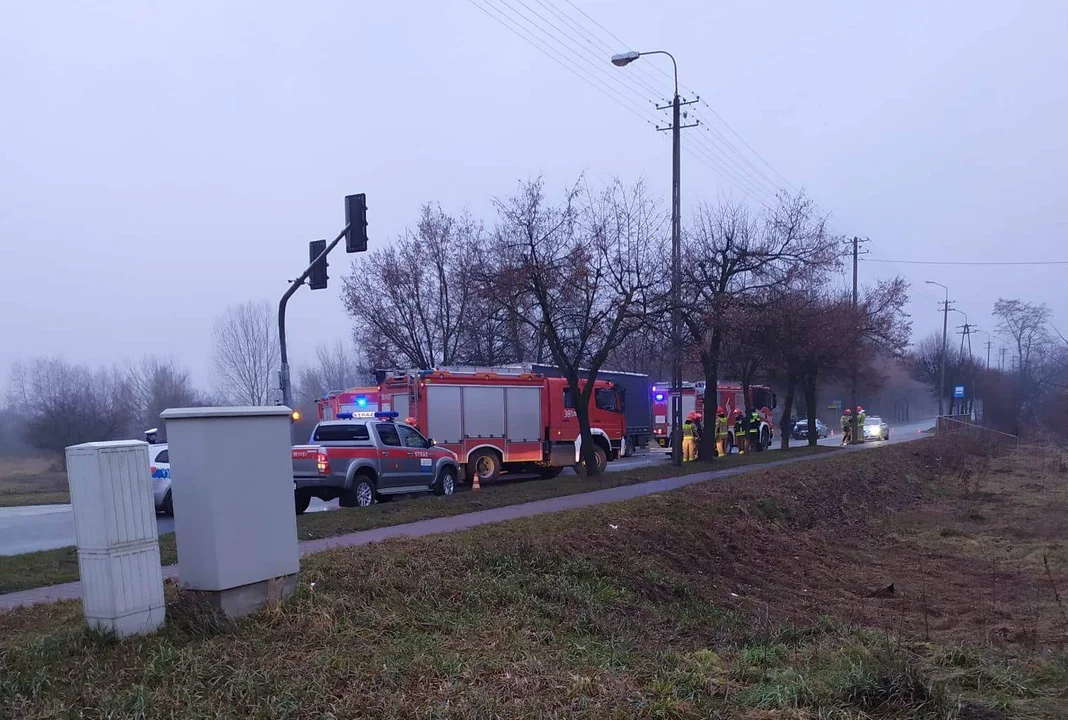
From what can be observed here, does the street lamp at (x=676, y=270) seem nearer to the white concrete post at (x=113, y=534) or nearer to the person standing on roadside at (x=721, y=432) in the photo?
the person standing on roadside at (x=721, y=432)

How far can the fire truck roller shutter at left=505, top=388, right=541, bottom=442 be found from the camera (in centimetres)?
2383

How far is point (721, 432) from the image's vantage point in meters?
35.6

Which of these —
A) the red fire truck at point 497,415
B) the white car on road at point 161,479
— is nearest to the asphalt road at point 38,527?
the white car on road at point 161,479

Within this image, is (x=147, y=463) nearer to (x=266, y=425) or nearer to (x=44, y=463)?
(x=266, y=425)

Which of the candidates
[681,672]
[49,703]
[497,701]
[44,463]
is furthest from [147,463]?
[44,463]

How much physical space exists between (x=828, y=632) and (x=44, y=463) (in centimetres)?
3765

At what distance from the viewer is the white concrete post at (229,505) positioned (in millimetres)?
6230

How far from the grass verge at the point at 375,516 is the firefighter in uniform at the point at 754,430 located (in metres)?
13.2

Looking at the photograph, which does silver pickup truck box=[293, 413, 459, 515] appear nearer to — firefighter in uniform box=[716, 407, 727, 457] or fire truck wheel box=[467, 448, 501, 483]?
fire truck wheel box=[467, 448, 501, 483]

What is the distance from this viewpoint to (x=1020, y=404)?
54.3 meters

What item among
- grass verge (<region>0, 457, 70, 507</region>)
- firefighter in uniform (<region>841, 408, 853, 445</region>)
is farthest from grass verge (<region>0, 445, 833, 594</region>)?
firefighter in uniform (<region>841, 408, 853, 445</region>)

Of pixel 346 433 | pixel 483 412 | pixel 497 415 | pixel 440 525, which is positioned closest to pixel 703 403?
pixel 497 415

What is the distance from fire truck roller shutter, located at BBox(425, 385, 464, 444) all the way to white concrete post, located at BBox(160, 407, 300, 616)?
1463 cm

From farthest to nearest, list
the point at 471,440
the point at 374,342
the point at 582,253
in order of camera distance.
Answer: the point at 374,342 < the point at 471,440 < the point at 582,253
